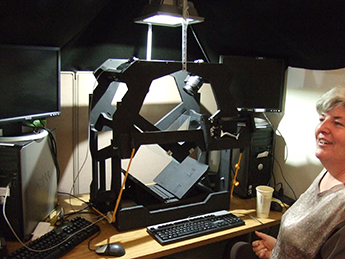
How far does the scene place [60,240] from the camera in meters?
1.43

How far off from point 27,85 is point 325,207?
138cm

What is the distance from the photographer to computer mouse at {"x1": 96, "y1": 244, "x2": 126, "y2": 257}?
1.38 meters

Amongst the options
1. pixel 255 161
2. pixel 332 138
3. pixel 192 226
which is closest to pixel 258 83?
pixel 255 161

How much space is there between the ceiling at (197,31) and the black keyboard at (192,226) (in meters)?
0.99

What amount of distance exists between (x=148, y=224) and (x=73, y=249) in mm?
356

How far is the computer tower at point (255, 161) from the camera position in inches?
79.8

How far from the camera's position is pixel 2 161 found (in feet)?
4.52

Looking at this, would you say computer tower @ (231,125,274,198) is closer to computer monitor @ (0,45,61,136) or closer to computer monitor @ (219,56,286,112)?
computer monitor @ (219,56,286,112)

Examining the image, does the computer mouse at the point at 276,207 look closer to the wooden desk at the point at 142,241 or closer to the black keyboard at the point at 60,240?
the wooden desk at the point at 142,241

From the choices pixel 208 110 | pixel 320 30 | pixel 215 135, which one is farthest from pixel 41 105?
pixel 320 30

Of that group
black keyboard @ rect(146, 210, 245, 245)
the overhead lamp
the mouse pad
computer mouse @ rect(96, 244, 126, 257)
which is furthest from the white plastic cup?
the overhead lamp

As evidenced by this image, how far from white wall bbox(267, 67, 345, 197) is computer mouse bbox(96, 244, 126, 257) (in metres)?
1.21

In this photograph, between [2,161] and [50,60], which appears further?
[50,60]

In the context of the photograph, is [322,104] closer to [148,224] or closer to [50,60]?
[148,224]
